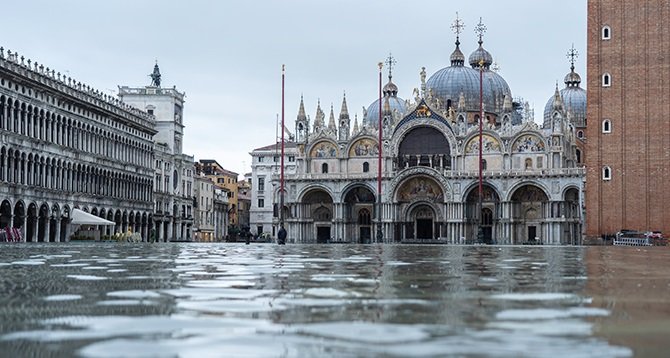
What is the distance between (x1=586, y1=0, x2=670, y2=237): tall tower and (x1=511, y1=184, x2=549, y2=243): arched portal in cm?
1796

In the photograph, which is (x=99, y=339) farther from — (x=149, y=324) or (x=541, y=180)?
(x=541, y=180)

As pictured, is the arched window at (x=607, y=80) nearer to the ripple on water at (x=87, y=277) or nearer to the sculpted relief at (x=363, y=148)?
the sculpted relief at (x=363, y=148)

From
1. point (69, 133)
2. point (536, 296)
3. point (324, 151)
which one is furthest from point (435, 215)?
point (536, 296)

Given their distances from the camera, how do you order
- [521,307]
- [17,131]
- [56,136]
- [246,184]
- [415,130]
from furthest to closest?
[246,184]
[415,130]
[56,136]
[17,131]
[521,307]

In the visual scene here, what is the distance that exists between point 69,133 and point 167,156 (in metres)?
23.3

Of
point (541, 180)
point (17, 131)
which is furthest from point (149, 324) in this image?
point (541, 180)

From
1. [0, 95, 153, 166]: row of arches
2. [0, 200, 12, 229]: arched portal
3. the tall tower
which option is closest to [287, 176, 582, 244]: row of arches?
[0, 95, 153, 166]: row of arches

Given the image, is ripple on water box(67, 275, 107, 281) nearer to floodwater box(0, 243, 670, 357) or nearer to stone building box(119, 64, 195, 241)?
floodwater box(0, 243, 670, 357)

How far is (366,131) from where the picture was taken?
249 ft

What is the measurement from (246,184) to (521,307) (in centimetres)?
11818

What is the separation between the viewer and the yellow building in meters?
110

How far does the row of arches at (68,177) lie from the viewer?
47769 mm

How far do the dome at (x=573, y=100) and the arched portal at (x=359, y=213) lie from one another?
25871 millimetres

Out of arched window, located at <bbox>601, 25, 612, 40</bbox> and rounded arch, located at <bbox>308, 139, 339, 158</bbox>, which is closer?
arched window, located at <bbox>601, 25, 612, 40</bbox>
